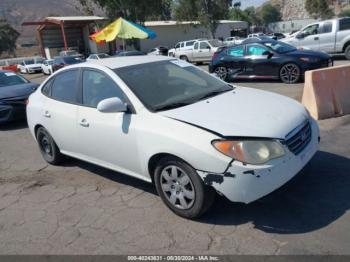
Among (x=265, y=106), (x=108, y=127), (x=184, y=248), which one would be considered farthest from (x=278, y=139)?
(x=108, y=127)

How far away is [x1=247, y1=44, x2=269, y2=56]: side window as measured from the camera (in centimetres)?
1275

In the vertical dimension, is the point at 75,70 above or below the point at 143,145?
above

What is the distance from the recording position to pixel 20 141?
8094mm

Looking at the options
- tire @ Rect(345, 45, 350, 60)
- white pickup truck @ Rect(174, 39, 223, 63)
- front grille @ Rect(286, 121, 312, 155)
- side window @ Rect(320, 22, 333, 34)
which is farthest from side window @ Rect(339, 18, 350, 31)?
front grille @ Rect(286, 121, 312, 155)

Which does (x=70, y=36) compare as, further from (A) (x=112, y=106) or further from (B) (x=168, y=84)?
(A) (x=112, y=106)

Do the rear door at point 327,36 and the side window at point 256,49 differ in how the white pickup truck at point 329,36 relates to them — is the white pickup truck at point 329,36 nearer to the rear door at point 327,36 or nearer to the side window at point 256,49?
the rear door at point 327,36

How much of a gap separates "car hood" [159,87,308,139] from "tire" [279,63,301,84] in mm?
7768

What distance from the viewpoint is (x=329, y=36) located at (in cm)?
1627

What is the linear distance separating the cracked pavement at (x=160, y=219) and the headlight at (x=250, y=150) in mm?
682

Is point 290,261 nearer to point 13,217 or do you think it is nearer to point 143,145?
point 143,145

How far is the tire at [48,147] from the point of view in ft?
19.1

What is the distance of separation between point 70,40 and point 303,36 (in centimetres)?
3911

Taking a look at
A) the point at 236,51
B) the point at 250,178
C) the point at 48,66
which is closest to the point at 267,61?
the point at 236,51

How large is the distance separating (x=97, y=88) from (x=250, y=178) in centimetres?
228
